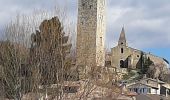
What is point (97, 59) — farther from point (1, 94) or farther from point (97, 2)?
point (97, 2)

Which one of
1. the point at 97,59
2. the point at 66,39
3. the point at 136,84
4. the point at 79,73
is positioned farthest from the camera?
the point at 136,84

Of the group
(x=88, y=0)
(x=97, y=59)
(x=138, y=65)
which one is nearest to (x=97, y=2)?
(x=88, y=0)

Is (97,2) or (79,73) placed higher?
(97,2)

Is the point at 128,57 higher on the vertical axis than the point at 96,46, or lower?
higher

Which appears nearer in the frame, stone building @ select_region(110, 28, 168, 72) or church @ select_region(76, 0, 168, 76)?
church @ select_region(76, 0, 168, 76)

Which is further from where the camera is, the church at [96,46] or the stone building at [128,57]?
the stone building at [128,57]

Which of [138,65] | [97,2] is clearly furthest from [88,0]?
[138,65]

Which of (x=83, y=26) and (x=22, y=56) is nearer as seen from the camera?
(x=22, y=56)

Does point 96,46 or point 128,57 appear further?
point 128,57

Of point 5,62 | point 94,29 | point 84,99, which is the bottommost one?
point 84,99

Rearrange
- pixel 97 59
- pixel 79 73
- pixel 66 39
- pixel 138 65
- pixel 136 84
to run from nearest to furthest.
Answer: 1. pixel 66 39
2. pixel 79 73
3. pixel 97 59
4. pixel 136 84
5. pixel 138 65

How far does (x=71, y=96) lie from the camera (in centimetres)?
3347

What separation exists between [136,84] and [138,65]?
3351cm

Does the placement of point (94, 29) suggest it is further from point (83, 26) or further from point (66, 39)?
point (66, 39)
